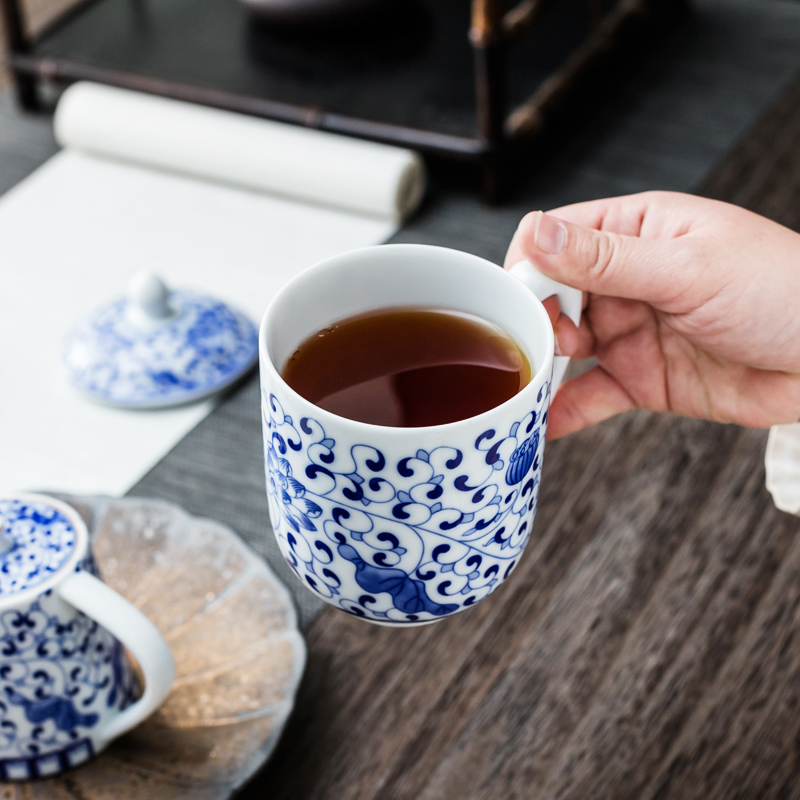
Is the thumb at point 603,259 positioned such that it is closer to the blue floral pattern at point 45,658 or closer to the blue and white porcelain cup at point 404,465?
the blue and white porcelain cup at point 404,465

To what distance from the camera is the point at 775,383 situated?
0.74 m

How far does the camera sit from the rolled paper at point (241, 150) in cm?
132

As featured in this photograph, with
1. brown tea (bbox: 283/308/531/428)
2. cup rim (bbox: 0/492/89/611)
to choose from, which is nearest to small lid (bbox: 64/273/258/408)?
cup rim (bbox: 0/492/89/611)

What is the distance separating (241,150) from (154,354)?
0.45m

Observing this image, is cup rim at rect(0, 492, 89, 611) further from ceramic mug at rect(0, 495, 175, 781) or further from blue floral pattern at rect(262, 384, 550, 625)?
blue floral pattern at rect(262, 384, 550, 625)

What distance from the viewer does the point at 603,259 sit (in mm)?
594

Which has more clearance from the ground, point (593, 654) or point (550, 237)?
point (550, 237)

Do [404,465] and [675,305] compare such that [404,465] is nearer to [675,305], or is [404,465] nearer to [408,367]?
[408,367]

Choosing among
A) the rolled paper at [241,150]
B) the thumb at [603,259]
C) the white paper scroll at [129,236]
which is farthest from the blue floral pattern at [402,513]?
the rolled paper at [241,150]

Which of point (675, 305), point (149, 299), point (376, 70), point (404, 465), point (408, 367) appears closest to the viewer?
point (404, 465)

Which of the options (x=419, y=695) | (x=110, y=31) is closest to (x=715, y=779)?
(x=419, y=695)

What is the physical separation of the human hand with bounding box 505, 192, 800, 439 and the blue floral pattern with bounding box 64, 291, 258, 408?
417 millimetres

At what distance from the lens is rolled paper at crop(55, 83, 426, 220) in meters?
1.32

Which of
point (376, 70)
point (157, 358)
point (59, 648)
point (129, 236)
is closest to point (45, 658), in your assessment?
point (59, 648)
